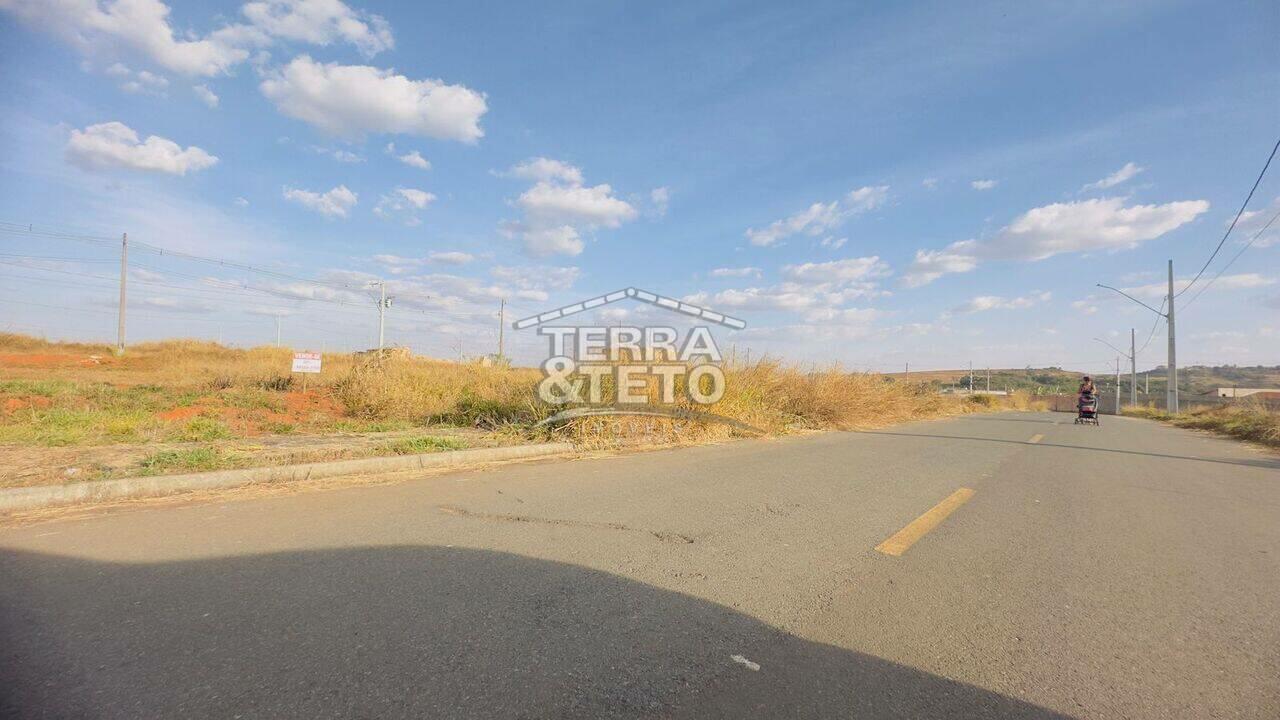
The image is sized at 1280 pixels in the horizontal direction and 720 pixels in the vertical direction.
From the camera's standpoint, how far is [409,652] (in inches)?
93.7

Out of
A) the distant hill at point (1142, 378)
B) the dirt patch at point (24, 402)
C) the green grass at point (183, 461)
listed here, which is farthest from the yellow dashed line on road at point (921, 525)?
the distant hill at point (1142, 378)

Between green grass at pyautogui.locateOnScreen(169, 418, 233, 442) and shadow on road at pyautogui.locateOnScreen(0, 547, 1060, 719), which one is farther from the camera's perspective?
green grass at pyautogui.locateOnScreen(169, 418, 233, 442)

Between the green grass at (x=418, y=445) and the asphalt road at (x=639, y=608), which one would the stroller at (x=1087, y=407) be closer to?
the asphalt road at (x=639, y=608)

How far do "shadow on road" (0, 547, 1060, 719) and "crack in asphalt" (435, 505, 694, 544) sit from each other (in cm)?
90

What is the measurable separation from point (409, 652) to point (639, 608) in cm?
107

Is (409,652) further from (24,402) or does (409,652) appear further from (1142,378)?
(1142,378)

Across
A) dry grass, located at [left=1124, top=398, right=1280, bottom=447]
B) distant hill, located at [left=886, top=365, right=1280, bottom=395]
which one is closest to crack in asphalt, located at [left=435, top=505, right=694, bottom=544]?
dry grass, located at [left=1124, top=398, right=1280, bottom=447]

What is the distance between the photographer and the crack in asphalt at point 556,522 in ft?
13.4

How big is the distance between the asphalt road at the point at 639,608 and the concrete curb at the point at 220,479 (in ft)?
2.41

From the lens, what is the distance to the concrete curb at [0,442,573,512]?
4695 millimetres

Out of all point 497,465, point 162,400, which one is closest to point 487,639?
point 497,465

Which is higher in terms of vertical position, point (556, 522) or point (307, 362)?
point (307, 362)

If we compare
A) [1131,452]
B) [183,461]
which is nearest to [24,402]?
[183,461]

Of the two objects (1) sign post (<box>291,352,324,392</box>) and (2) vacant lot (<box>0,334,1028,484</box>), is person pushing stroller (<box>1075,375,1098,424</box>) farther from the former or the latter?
(1) sign post (<box>291,352,324,392</box>)
